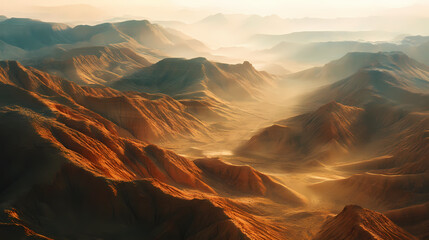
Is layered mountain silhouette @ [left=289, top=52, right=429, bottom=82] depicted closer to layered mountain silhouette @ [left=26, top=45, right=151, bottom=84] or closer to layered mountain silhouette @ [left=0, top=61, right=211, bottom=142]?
layered mountain silhouette @ [left=0, top=61, right=211, bottom=142]

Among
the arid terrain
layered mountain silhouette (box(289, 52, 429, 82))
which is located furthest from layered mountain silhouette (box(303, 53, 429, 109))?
the arid terrain

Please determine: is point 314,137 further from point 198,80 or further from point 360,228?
point 198,80

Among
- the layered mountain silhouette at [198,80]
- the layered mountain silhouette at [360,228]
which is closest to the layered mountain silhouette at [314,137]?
the layered mountain silhouette at [360,228]

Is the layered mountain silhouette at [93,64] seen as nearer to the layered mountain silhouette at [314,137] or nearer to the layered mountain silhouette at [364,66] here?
the layered mountain silhouette at [314,137]

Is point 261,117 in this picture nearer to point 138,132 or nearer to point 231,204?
point 138,132

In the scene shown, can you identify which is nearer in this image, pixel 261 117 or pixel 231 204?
pixel 231 204

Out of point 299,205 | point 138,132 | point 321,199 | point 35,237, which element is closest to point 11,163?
point 35,237

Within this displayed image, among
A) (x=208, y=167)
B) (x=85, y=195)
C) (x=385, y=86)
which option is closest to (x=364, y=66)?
(x=385, y=86)
